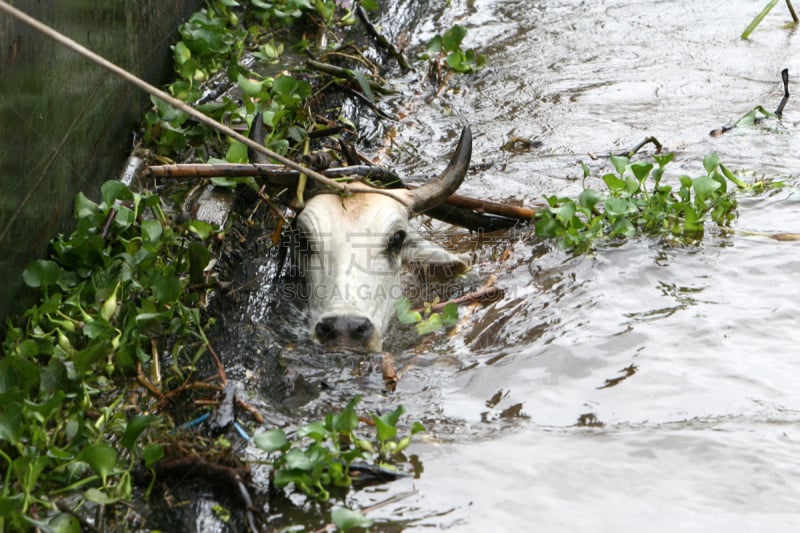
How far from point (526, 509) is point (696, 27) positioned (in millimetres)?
7362

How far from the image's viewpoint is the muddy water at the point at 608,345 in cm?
362

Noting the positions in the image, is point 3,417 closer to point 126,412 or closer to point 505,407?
point 126,412

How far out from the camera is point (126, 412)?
410 cm

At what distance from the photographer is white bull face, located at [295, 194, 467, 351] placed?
519 cm

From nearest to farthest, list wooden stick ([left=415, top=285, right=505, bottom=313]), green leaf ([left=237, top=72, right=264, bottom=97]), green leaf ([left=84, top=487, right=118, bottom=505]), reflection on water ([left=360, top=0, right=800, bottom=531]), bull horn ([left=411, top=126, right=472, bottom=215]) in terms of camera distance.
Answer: green leaf ([left=84, top=487, right=118, bottom=505]), reflection on water ([left=360, top=0, right=800, bottom=531]), bull horn ([left=411, top=126, right=472, bottom=215]), wooden stick ([left=415, top=285, right=505, bottom=313]), green leaf ([left=237, top=72, right=264, bottom=97])

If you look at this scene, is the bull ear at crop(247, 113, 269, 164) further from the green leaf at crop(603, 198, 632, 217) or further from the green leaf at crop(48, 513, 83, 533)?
the green leaf at crop(48, 513, 83, 533)

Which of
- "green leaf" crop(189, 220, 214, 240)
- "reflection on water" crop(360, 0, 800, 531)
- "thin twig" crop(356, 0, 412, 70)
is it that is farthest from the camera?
"thin twig" crop(356, 0, 412, 70)

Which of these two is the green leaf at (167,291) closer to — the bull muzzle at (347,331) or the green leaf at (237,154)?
the bull muzzle at (347,331)

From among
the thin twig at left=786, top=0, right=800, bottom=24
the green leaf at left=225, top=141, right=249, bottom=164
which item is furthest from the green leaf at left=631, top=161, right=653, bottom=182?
the thin twig at left=786, top=0, right=800, bottom=24

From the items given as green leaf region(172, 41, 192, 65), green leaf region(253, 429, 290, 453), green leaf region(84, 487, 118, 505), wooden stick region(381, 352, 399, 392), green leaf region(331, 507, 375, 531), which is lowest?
green leaf region(84, 487, 118, 505)

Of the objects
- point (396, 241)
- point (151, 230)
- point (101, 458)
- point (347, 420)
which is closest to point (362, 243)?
point (396, 241)

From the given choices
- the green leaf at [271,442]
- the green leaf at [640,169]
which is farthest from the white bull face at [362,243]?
the green leaf at [271,442]

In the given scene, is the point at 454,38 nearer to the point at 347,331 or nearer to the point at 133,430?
the point at 347,331

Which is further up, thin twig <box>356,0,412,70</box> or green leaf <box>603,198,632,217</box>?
thin twig <box>356,0,412,70</box>
